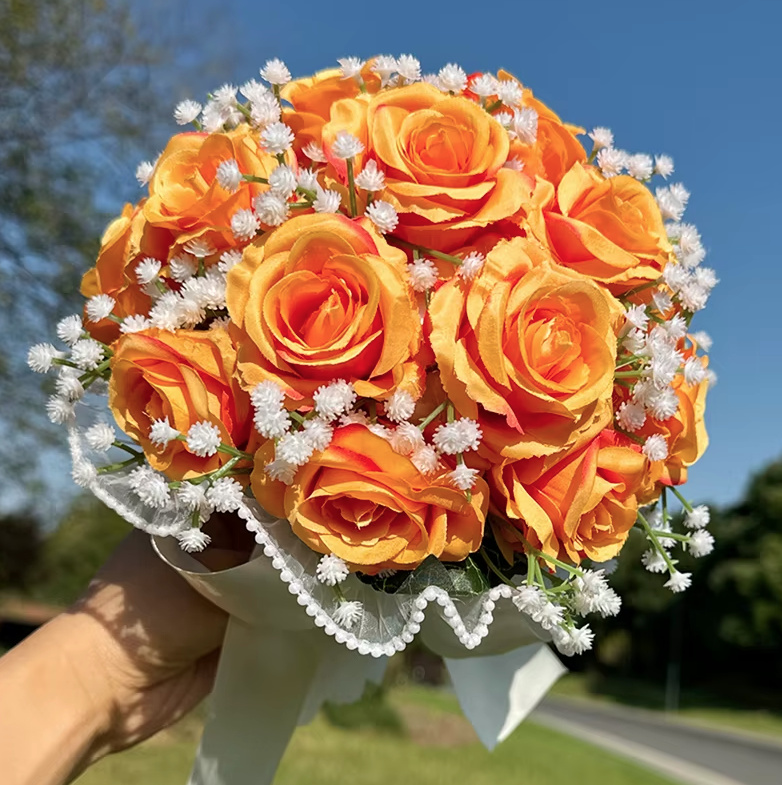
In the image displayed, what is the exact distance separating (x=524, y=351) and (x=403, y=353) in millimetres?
151

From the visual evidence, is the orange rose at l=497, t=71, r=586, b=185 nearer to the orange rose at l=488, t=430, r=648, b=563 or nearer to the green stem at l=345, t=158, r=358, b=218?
the green stem at l=345, t=158, r=358, b=218

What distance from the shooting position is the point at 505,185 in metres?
1.14

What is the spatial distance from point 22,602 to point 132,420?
12.6 metres

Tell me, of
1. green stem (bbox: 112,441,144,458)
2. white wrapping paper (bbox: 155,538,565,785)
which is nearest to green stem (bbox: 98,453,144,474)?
green stem (bbox: 112,441,144,458)

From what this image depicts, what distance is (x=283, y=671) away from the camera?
158 cm

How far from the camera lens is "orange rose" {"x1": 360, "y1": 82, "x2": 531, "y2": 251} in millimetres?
1104

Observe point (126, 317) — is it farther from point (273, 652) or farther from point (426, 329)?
point (273, 652)

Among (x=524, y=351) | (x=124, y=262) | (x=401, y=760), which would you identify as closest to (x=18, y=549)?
(x=401, y=760)

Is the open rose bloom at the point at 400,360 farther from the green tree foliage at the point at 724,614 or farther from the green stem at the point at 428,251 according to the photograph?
the green tree foliage at the point at 724,614

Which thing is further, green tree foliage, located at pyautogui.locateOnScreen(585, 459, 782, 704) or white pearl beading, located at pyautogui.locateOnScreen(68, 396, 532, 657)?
green tree foliage, located at pyautogui.locateOnScreen(585, 459, 782, 704)

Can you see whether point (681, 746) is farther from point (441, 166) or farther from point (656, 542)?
point (441, 166)

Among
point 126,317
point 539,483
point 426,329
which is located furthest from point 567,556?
point 126,317

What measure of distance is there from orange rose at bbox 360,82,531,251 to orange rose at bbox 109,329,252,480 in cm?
32

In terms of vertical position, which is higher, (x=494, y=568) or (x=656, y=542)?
(x=656, y=542)
